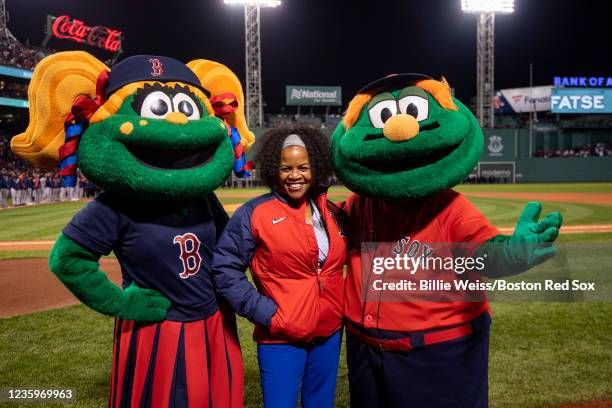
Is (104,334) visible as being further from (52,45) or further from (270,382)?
(52,45)

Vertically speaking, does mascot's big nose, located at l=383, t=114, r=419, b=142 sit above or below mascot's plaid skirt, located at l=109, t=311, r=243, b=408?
above

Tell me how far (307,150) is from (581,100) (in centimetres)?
4919

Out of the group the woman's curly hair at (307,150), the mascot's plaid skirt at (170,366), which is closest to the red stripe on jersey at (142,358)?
the mascot's plaid skirt at (170,366)

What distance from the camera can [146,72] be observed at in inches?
91.5

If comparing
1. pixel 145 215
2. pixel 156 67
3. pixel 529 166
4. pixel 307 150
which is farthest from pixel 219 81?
pixel 529 166

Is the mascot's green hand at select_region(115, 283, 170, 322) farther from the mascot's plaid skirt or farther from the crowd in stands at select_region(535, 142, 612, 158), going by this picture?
the crowd in stands at select_region(535, 142, 612, 158)

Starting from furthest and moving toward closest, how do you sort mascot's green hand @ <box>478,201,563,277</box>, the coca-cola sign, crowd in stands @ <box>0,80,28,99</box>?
the coca-cola sign < crowd in stands @ <box>0,80,28,99</box> < mascot's green hand @ <box>478,201,563,277</box>

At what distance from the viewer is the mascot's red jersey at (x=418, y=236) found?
6.80 ft

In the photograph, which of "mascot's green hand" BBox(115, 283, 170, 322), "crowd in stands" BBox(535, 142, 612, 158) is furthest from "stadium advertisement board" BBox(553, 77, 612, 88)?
"mascot's green hand" BBox(115, 283, 170, 322)

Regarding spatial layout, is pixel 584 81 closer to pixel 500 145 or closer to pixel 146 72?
pixel 500 145

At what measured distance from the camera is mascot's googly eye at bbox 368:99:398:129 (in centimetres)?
220

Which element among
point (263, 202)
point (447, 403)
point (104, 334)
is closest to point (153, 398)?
point (263, 202)

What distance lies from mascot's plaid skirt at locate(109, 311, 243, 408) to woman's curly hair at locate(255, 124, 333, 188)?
0.80 metres

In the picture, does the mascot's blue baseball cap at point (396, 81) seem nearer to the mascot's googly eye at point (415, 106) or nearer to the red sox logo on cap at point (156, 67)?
the mascot's googly eye at point (415, 106)
